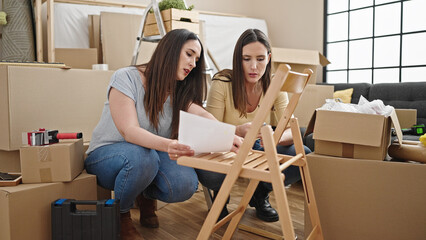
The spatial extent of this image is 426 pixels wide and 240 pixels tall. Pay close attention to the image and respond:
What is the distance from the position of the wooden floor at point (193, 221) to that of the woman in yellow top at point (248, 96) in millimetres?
91

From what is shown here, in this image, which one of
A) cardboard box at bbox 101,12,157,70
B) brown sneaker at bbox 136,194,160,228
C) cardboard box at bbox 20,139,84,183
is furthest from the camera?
cardboard box at bbox 101,12,157,70

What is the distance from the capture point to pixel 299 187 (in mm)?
2449

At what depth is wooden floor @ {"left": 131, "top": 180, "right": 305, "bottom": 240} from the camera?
1636mm

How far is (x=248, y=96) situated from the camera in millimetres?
1839

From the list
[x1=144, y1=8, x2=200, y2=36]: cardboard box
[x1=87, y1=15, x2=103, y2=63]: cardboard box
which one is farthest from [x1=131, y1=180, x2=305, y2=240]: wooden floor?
[x1=87, y1=15, x2=103, y2=63]: cardboard box

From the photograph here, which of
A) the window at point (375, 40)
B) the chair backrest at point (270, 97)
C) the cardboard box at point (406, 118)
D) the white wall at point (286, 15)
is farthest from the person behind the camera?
the white wall at point (286, 15)

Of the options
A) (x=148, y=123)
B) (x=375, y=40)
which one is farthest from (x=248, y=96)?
(x=375, y=40)

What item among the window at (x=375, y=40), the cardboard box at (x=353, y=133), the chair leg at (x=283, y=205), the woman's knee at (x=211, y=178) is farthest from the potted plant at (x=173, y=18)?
the window at (x=375, y=40)

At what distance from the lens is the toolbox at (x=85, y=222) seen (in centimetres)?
132

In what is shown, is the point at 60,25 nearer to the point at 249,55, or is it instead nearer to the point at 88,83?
the point at 88,83

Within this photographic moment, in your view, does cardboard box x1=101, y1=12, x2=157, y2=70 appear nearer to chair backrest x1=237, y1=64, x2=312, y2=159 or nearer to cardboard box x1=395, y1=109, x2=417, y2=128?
cardboard box x1=395, y1=109, x2=417, y2=128

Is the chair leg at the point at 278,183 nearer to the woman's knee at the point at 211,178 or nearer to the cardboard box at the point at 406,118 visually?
the woman's knee at the point at 211,178

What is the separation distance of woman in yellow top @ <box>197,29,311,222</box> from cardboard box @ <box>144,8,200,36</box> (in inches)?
22.7

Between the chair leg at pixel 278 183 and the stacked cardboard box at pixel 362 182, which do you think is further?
the stacked cardboard box at pixel 362 182
